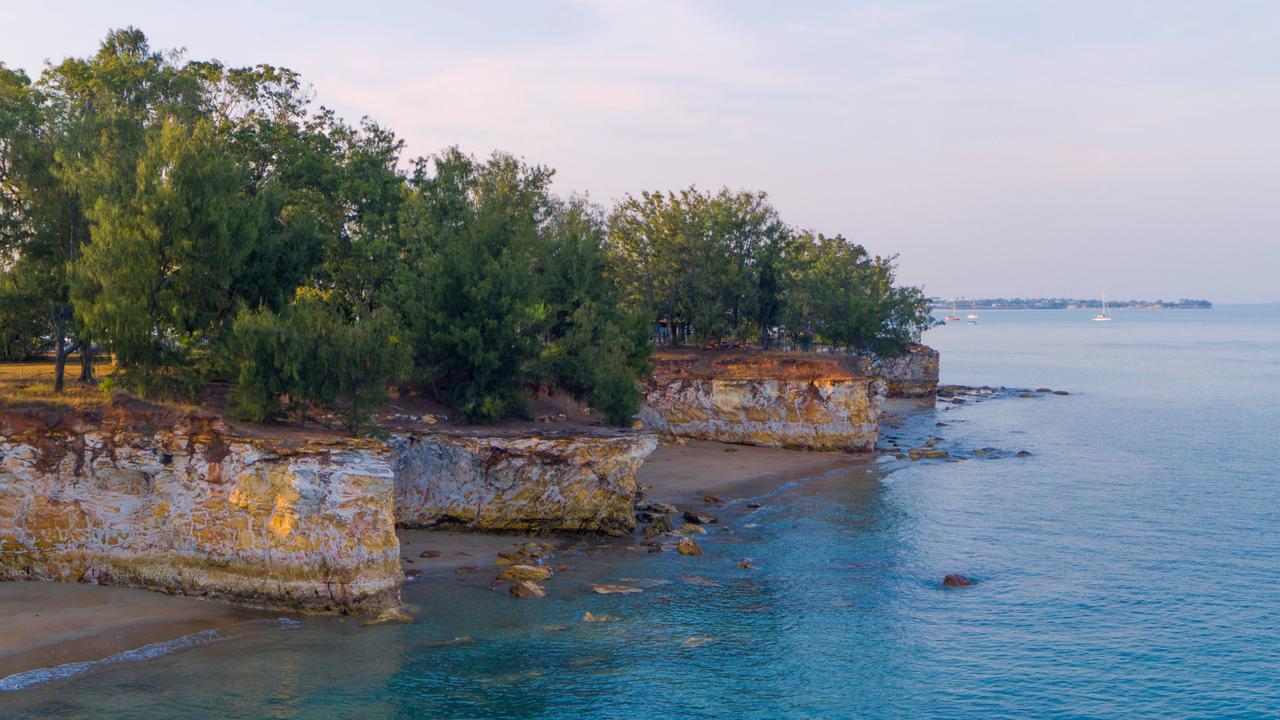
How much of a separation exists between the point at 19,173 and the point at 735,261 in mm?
48566

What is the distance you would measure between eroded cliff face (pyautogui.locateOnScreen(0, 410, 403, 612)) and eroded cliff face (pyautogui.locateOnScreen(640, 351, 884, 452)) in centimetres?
3957

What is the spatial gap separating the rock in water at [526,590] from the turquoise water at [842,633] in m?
0.63

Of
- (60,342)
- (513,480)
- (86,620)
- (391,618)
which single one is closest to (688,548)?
(513,480)

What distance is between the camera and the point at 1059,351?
19262 centimetres

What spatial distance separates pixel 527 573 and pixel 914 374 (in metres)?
81.3

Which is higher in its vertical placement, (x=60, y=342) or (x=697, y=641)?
(x=60, y=342)

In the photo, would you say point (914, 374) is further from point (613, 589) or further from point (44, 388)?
point (44, 388)

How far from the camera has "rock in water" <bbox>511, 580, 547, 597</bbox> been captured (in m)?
30.8

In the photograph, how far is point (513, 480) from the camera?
3838cm

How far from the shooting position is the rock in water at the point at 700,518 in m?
42.0

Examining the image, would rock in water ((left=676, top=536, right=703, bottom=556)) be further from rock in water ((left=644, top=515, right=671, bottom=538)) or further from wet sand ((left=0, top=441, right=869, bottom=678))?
wet sand ((left=0, top=441, right=869, bottom=678))

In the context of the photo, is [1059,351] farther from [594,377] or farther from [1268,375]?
[594,377]

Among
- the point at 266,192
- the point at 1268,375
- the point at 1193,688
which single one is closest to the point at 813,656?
the point at 1193,688

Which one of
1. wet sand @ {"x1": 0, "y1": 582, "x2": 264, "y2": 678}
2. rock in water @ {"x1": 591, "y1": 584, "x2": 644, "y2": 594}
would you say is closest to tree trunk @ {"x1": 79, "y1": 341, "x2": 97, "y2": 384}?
wet sand @ {"x1": 0, "y1": 582, "x2": 264, "y2": 678}
